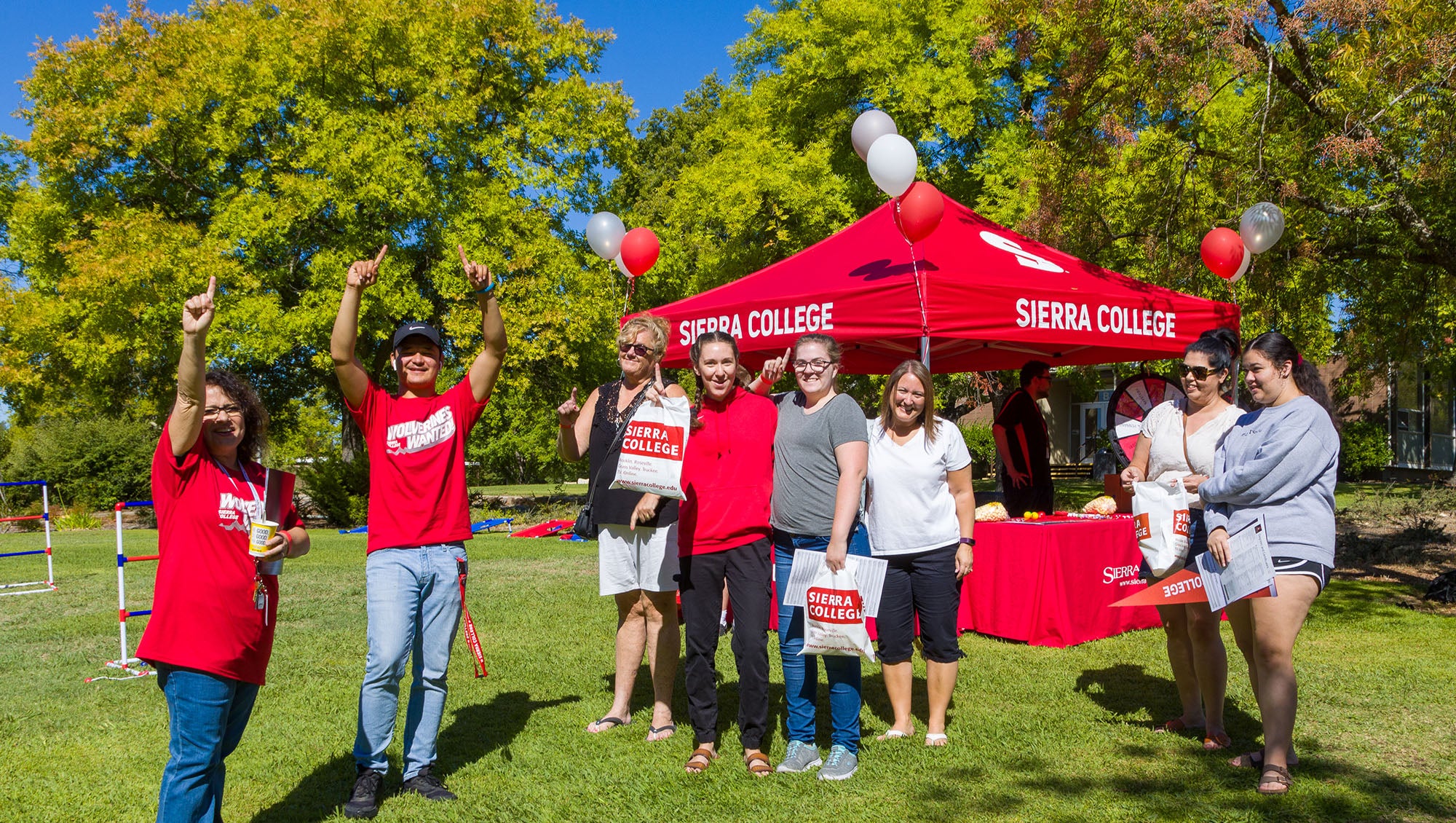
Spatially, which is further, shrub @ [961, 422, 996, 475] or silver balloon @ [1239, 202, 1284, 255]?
shrub @ [961, 422, 996, 475]

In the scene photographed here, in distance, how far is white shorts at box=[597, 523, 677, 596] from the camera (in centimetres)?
473

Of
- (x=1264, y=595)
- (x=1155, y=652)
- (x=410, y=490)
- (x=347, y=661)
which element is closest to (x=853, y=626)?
(x=1264, y=595)

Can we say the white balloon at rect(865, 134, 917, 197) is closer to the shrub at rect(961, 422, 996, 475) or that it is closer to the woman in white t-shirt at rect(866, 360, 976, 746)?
the woman in white t-shirt at rect(866, 360, 976, 746)

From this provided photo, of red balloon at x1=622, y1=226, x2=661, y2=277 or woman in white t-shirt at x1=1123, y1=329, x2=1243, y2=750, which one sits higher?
red balloon at x1=622, y1=226, x2=661, y2=277

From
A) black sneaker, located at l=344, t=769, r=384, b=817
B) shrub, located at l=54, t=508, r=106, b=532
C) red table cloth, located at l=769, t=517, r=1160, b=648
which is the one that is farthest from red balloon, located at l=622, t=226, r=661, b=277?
shrub, located at l=54, t=508, r=106, b=532

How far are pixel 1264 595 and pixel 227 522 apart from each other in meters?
3.83

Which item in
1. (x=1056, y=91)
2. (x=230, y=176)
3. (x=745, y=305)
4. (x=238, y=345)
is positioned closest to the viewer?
(x=745, y=305)

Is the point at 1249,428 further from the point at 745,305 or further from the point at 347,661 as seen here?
the point at 347,661

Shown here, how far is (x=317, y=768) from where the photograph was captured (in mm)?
4492

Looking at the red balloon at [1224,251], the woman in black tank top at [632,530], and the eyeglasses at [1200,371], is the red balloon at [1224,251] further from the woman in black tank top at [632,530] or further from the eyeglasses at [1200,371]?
the woman in black tank top at [632,530]

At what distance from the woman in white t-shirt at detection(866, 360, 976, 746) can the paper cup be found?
263 cm

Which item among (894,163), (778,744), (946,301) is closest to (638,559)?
(778,744)

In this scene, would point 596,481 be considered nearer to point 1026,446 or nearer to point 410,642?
point 410,642

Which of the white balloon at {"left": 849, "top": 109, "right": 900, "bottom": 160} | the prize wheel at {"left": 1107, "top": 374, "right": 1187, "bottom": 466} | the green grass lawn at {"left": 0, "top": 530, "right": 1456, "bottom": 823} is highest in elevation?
the white balloon at {"left": 849, "top": 109, "right": 900, "bottom": 160}
